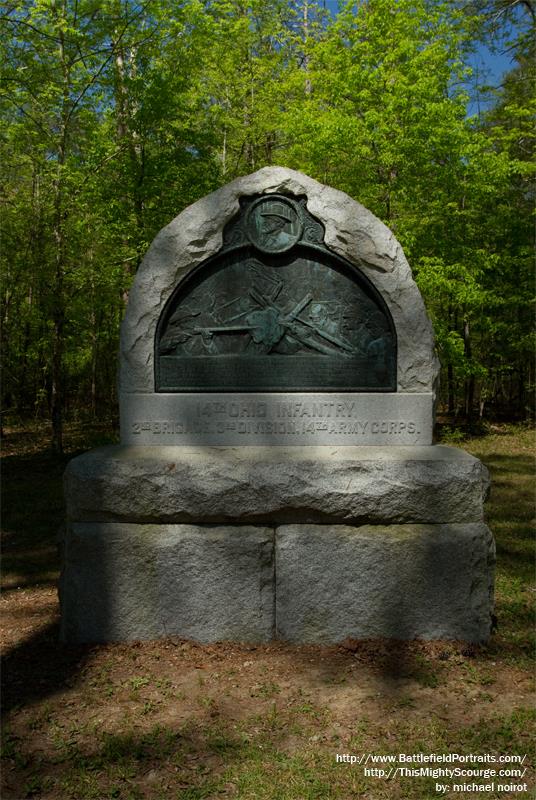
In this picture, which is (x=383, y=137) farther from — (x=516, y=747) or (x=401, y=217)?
(x=516, y=747)

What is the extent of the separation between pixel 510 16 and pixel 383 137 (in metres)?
6.01

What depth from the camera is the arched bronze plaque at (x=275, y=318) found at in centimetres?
404

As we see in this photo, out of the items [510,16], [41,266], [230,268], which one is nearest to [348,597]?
[230,268]

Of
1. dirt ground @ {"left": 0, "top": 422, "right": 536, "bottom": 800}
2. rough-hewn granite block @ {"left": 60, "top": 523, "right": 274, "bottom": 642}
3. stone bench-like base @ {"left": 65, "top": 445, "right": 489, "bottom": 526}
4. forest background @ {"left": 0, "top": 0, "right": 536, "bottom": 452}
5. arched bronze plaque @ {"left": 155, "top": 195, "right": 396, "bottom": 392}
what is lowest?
dirt ground @ {"left": 0, "top": 422, "right": 536, "bottom": 800}

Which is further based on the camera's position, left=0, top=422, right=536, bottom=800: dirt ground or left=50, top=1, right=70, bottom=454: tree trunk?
left=50, top=1, right=70, bottom=454: tree trunk

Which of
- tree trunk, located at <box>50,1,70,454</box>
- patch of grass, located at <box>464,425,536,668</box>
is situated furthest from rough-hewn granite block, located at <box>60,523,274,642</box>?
tree trunk, located at <box>50,1,70,454</box>

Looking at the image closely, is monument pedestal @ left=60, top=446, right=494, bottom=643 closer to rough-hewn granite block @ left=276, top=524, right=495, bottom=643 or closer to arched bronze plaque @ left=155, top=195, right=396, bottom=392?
rough-hewn granite block @ left=276, top=524, right=495, bottom=643

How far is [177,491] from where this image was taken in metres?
3.66

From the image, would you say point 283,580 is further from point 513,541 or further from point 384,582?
point 513,541

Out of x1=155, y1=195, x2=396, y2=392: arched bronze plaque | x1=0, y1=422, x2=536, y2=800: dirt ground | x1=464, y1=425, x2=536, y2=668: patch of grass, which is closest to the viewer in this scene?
x1=0, y1=422, x2=536, y2=800: dirt ground

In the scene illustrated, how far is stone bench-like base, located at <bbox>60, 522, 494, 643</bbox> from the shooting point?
12.0ft

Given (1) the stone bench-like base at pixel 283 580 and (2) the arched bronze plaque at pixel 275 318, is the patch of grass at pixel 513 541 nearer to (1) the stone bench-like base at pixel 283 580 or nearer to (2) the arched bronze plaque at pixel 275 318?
(1) the stone bench-like base at pixel 283 580

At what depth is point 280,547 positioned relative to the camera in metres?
3.71

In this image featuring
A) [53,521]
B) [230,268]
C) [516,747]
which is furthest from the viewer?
[53,521]
